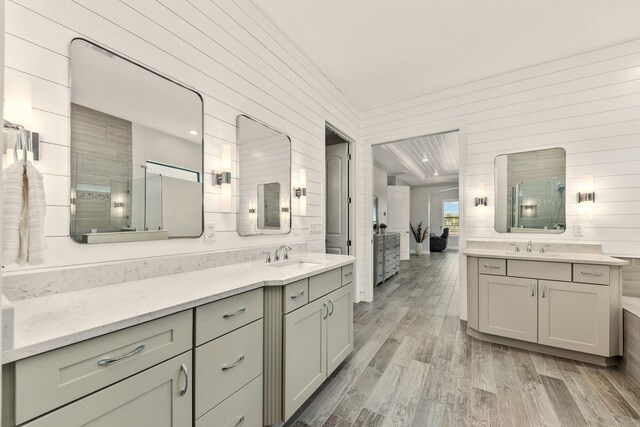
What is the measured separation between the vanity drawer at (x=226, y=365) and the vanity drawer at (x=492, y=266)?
97.3 inches

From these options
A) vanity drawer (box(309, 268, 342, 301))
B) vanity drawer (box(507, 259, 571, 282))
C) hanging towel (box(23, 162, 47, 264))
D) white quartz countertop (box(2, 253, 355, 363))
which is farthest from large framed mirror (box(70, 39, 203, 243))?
vanity drawer (box(507, 259, 571, 282))

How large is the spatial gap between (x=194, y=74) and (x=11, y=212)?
1390 mm

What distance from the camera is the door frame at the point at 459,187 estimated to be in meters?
3.44

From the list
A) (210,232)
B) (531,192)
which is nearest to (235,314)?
(210,232)

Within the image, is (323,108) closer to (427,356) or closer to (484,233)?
(484,233)

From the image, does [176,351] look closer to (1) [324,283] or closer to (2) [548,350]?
(1) [324,283]

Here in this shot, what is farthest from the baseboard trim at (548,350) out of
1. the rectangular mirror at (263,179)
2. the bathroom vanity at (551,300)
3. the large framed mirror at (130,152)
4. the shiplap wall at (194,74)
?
the large framed mirror at (130,152)

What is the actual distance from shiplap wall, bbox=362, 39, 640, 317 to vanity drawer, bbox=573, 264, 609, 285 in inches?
23.7

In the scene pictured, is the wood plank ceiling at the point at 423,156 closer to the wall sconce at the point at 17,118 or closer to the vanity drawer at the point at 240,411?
the vanity drawer at the point at 240,411

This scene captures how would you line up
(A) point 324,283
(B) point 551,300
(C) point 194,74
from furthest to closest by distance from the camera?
(B) point 551,300, (A) point 324,283, (C) point 194,74

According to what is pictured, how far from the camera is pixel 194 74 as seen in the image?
186 cm

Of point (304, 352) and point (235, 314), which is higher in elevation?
point (235, 314)

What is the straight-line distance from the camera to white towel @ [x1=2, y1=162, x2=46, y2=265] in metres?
0.85

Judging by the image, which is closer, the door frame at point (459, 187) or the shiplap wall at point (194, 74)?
the shiplap wall at point (194, 74)
